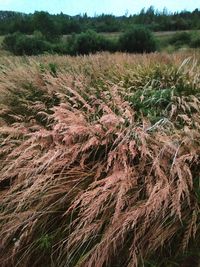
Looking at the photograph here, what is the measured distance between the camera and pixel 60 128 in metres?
4.31

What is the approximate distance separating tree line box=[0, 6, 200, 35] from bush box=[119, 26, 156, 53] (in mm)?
1216

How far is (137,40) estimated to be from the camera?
1081cm

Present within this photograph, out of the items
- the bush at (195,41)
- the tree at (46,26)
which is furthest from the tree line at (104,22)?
the bush at (195,41)

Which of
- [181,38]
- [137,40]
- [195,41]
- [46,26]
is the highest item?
[195,41]

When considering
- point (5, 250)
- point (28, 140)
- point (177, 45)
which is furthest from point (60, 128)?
point (177, 45)

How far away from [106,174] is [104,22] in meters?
11.8

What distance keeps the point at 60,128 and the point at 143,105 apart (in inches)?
29.2

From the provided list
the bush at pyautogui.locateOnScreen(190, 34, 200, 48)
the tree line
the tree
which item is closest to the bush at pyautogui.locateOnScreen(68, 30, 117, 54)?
the tree line

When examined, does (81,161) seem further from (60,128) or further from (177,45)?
(177,45)

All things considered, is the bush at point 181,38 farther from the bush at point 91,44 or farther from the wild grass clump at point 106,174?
the wild grass clump at point 106,174

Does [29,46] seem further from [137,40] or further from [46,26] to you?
[137,40]

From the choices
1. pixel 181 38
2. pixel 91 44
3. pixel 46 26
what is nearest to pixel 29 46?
pixel 91 44

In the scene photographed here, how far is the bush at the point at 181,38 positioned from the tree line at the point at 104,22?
84 cm

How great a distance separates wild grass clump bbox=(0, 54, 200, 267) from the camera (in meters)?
3.40
